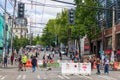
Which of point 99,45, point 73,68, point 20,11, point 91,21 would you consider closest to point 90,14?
point 91,21

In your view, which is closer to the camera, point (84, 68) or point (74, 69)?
point (74, 69)

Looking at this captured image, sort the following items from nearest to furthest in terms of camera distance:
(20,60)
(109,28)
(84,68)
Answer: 1. (84,68)
2. (20,60)
3. (109,28)

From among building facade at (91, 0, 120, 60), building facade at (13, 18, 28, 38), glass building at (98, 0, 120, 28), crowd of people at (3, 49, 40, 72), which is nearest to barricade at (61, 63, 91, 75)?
crowd of people at (3, 49, 40, 72)

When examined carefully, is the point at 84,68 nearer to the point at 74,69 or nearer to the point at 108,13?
the point at 74,69

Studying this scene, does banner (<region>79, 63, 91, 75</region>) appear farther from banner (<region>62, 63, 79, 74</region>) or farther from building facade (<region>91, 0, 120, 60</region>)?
building facade (<region>91, 0, 120, 60</region>)

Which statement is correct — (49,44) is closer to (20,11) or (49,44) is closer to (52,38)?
(52,38)

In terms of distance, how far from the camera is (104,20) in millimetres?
74000

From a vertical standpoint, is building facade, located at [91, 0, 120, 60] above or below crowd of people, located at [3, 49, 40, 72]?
above

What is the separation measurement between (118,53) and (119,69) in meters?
11.5

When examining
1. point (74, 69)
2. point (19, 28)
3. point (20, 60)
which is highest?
point (19, 28)

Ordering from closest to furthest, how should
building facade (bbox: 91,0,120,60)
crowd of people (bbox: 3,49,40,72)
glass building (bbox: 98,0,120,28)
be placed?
crowd of people (bbox: 3,49,40,72) < building facade (bbox: 91,0,120,60) < glass building (bbox: 98,0,120,28)

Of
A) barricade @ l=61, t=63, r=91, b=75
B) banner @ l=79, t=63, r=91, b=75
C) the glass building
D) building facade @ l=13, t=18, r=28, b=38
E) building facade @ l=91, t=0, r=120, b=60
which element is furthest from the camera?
building facade @ l=13, t=18, r=28, b=38

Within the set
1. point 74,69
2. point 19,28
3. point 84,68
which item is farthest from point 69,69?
point 19,28

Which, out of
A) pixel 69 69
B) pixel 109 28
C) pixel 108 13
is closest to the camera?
pixel 69 69
